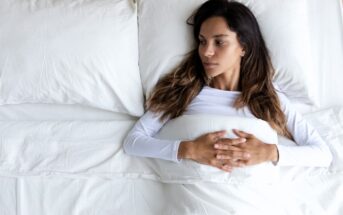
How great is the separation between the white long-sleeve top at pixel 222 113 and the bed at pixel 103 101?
5 centimetres

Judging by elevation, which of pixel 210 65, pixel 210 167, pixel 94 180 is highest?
pixel 210 65

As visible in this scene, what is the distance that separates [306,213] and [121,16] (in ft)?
2.77

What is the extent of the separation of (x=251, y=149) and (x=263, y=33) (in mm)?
409

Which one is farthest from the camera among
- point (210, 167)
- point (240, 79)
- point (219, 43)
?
point (240, 79)

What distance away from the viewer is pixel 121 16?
1354 mm

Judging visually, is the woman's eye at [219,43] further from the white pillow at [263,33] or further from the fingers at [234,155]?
the fingers at [234,155]

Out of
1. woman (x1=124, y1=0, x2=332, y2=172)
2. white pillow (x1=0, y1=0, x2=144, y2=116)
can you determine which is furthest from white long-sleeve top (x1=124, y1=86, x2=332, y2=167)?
white pillow (x1=0, y1=0, x2=144, y2=116)

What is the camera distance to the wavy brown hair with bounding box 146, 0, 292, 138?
1.30m

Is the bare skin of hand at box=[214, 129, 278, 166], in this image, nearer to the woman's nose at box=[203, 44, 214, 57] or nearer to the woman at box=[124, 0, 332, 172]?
the woman at box=[124, 0, 332, 172]

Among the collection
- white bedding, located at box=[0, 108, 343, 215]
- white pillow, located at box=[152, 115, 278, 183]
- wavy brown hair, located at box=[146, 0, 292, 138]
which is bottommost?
white bedding, located at box=[0, 108, 343, 215]

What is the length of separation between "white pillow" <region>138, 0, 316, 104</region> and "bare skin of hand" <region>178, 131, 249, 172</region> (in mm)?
283

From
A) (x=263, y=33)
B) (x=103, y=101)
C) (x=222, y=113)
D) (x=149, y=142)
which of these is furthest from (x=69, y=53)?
(x=263, y=33)

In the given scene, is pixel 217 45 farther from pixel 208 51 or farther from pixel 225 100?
pixel 225 100

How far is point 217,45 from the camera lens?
50.3 inches
